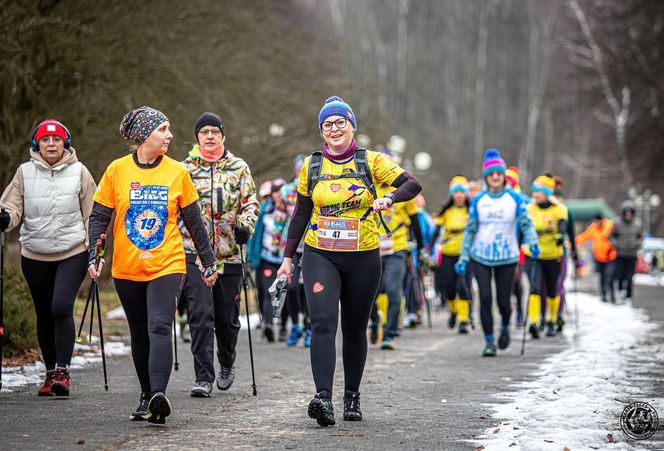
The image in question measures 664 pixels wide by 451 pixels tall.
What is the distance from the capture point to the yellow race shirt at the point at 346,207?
802 centimetres

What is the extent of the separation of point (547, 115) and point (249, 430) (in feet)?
284

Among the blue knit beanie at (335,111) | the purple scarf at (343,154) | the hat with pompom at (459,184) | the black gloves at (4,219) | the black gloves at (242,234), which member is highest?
the hat with pompom at (459,184)

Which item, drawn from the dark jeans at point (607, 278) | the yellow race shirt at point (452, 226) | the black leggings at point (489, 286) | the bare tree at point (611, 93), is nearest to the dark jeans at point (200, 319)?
the black leggings at point (489, 286)

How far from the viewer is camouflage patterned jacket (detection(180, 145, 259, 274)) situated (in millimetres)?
9586

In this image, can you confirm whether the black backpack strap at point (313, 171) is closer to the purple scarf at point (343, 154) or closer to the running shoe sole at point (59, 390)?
the purple scarf at point (343, 154)

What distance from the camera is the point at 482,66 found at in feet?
292

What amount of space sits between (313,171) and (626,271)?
1926 cm

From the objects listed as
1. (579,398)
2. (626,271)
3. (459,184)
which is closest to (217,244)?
(579,398)

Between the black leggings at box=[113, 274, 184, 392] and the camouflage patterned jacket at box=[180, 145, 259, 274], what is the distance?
5.35 feet

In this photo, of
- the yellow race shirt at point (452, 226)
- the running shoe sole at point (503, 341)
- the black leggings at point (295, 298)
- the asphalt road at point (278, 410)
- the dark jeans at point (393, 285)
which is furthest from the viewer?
the yellow race shirt at point (452, 226)

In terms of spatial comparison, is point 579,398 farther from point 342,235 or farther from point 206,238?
point 206,238

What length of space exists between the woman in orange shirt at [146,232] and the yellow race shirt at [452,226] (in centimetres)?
1039

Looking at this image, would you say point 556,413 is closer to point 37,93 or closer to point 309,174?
point 309,174

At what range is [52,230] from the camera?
937cm
